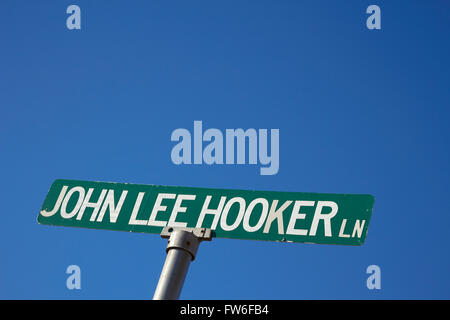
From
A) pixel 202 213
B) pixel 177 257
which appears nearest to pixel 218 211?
pixel 202 213

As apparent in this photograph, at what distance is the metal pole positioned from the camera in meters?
4.05

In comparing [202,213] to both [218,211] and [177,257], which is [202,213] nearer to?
[218,211]

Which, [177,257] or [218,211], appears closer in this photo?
[177,257]

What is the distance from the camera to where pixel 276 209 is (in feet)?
15.4

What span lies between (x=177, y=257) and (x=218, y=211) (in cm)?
54

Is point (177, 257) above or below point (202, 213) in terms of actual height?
below

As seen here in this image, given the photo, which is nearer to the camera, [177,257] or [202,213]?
[177,257]

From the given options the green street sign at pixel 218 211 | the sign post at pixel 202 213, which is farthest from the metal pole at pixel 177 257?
the green street sign at pixel 218 211

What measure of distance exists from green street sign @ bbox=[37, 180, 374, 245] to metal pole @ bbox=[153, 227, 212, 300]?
13 centimetres

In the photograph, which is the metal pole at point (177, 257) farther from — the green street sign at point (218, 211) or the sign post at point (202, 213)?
the green street sign at point (218, 211)

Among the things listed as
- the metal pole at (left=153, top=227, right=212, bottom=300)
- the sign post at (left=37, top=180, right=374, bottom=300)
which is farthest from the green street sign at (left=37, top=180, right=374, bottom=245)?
the metal pole at (left=153, top=227, right=212, bottom=300)

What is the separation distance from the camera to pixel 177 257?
4277 millimetres
